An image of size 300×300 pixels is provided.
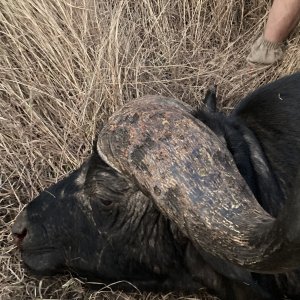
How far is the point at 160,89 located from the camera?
421cm

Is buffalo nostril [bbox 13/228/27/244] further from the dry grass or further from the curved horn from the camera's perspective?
the curved horn

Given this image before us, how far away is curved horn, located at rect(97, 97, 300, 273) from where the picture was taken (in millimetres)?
2012

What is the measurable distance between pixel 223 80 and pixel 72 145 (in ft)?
3.44

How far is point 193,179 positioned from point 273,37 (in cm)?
245

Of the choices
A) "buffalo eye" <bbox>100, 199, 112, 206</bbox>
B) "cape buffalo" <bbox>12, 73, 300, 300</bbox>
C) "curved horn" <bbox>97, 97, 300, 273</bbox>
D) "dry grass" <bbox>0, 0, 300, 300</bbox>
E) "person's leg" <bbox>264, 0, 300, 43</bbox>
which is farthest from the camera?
"person's leg" <bbox>264, 0, 300, 43</bbox>

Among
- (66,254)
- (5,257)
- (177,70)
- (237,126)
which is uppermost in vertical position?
(237,126)

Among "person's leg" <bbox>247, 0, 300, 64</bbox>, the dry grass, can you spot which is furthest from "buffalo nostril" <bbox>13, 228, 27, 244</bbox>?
"person's leg" <bbox>247, 0, 300, 64</bbox>

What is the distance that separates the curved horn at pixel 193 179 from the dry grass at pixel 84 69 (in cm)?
119

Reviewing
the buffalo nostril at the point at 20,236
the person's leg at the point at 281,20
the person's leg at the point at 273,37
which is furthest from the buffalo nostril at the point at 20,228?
the person's leg at the point at 281,20

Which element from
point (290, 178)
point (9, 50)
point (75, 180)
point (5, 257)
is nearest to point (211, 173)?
point (290, 178)

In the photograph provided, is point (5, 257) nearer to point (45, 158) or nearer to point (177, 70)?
point (45, 158)

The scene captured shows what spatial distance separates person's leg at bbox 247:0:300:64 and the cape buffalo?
136 centimetres

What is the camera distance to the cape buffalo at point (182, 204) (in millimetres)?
2146

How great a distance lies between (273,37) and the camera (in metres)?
4.46
